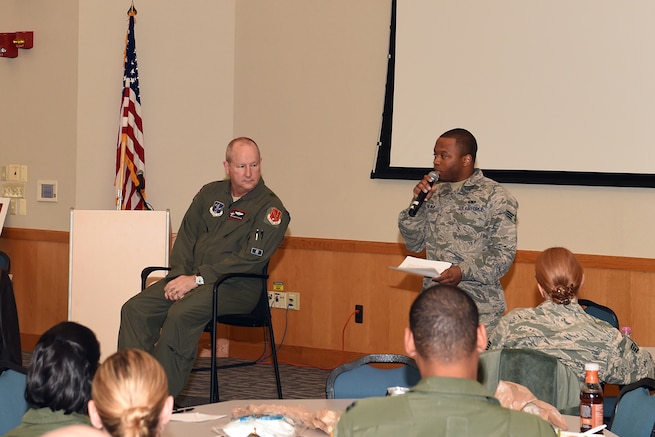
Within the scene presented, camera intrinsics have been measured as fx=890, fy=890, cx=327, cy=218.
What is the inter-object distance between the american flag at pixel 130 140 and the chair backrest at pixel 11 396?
12.6ft

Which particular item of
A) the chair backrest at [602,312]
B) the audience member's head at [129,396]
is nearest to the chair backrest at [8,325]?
the audience member's head at [129,396]

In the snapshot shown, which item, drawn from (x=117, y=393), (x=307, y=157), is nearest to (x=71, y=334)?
(x=117, y=393)

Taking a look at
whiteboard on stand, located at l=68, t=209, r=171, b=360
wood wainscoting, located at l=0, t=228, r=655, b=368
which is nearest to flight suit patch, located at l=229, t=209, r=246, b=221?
whiteboard on stand, located at l=68, t=209, r=171, b=360

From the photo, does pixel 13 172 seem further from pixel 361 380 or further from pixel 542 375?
pixel 542 375

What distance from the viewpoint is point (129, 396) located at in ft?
5.60

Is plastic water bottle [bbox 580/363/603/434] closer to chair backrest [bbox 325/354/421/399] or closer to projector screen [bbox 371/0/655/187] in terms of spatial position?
chair backrest [bbox 325/354/421/399]

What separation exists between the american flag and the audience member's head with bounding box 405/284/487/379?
496 centimetres

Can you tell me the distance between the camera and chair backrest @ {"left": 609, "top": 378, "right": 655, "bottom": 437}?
2.68 meters

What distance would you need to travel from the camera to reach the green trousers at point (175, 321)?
16.1ft

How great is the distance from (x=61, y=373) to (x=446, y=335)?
904mm

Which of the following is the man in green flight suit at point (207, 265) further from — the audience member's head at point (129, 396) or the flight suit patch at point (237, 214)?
the audience member's head at point (129, 396)

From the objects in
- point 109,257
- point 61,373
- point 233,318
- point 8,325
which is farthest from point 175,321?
point 61,373

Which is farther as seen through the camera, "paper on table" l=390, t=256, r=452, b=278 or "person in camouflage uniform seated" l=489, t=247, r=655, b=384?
"paper on table" l=390, t=256, r=452, b=278

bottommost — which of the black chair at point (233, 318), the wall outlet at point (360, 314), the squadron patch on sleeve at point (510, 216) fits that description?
the wall outlet at point (360, 314)
